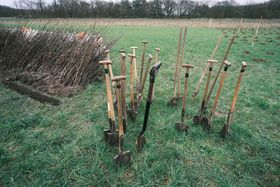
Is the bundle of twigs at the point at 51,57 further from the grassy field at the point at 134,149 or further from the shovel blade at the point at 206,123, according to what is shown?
the shovel blade at the point at 206,123

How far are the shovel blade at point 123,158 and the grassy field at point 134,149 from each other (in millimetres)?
69

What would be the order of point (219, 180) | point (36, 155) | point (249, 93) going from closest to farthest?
point (219, 180), point (36, 155), point (249, 93)

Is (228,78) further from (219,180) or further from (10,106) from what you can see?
(10,106)

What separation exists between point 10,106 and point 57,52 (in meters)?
1.96

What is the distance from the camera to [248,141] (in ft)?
8.51

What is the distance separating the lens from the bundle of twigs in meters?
4.28

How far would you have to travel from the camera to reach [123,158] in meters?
2.11

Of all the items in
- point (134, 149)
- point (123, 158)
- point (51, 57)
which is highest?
point (51, 57)

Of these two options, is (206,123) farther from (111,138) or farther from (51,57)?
(51,57)

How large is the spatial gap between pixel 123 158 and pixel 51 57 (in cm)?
389

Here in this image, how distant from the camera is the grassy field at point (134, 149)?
2.02 meters

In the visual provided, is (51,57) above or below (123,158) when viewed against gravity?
above

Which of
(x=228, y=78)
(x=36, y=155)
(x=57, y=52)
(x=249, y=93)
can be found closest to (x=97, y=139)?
(x=36, y=155)

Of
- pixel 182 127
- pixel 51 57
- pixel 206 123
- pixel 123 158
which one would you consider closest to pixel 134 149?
pixel 123 158
